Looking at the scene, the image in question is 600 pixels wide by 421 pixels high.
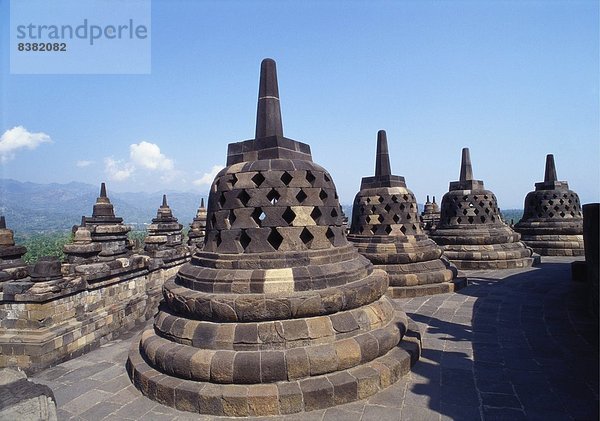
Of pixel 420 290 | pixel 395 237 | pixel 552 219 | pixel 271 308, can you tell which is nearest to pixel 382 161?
pixel 395 237

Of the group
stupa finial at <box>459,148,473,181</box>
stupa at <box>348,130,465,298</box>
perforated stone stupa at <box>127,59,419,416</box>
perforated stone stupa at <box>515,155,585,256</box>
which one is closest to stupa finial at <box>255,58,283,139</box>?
perforated stone stupa at <box>127,59,419,416</box>

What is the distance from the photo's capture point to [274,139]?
207 inches

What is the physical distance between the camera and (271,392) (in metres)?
3.70

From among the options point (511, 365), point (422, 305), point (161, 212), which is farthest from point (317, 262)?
point (161, 212)

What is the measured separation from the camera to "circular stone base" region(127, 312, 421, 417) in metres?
3.66

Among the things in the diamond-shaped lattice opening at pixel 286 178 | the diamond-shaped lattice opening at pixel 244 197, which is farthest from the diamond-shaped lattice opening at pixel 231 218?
the diamond-shaped lattice opening at pixel 286 178

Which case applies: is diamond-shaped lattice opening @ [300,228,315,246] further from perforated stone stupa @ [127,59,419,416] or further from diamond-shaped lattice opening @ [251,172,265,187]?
diamond-shaped lattice opening @ [251,172,265,187]

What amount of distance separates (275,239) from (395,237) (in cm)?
559

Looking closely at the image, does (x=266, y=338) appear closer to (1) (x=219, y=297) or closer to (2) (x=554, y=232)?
(1) (x=219, y=297)

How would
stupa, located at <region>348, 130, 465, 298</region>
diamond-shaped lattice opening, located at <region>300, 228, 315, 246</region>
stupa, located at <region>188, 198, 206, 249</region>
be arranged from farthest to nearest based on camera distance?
1. stupa, located at <region>188, 198, 206, 249</region>
2. stupa, located at <region>348, 130, 465, 298</region>
3. diamond-shaped lattice opening, located at <region>300, 228, 315, 246</region>

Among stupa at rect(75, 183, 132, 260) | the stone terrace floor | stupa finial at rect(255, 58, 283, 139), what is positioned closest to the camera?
the stone terrace floor

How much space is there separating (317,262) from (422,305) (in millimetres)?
4301

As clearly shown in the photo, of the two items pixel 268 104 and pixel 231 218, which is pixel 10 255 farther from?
pixel 268 104

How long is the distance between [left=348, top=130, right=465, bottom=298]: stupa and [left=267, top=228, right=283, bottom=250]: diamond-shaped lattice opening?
4874 mm
